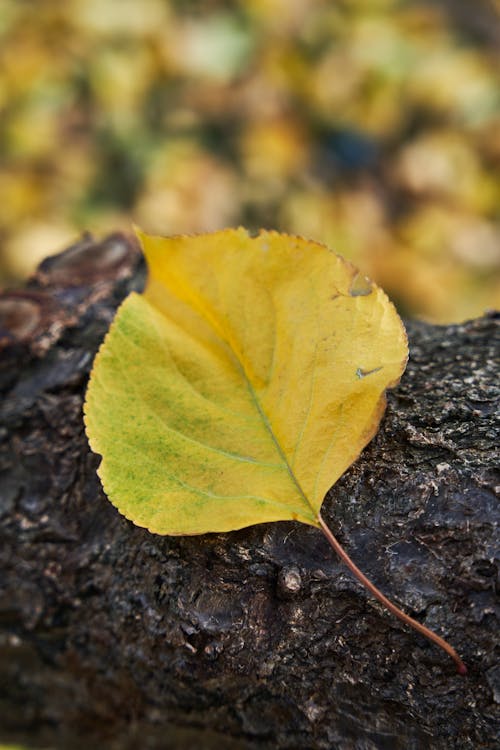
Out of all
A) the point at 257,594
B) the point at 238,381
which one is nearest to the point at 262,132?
the point at 238,381

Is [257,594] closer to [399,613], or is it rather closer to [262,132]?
[399,613]

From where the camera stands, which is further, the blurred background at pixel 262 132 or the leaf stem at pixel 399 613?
the blurred background at pixel 262 132

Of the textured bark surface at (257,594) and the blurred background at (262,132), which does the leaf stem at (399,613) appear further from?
the blurred background at (262,132)

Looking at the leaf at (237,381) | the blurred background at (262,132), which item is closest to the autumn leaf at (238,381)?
the leaf at (237,381)

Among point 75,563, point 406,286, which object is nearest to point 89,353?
point 75,563

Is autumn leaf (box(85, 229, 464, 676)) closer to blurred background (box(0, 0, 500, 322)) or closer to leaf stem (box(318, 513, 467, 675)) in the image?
leaf stem (box(318, 513, 467, 675))

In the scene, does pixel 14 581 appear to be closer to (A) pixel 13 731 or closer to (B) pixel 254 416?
(A) pixel 13 731

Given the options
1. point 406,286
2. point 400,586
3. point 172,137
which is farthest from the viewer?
point 172,137
